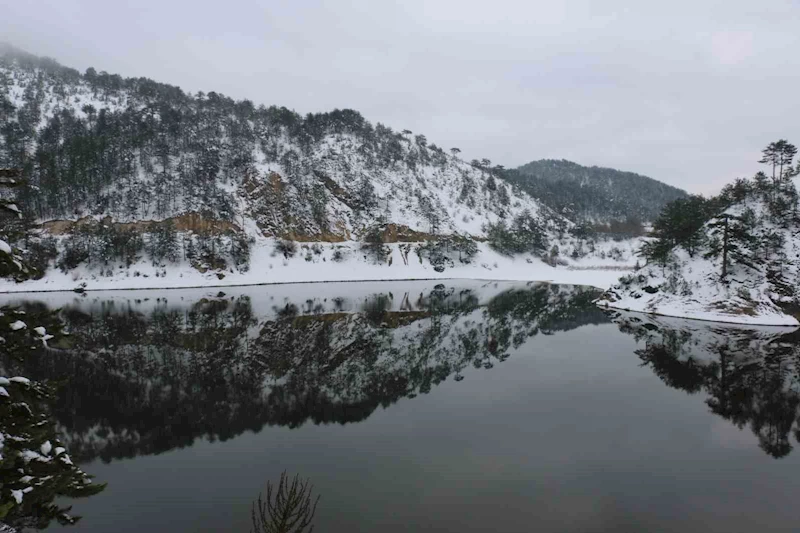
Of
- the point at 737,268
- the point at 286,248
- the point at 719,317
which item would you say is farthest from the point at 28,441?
the point at 286,248

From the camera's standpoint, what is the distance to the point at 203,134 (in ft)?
395

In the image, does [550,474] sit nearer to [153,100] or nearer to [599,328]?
[599,328]

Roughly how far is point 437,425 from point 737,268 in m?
46.0

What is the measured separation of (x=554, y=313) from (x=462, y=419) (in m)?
34.0

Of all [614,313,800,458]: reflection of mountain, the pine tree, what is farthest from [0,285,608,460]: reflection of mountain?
the pine tree

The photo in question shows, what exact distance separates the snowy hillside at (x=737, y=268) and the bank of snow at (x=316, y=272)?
70.8 ft

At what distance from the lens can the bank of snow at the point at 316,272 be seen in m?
71.5

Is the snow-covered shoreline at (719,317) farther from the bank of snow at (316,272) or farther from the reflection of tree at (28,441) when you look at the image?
the reflection of tree at (28,441)

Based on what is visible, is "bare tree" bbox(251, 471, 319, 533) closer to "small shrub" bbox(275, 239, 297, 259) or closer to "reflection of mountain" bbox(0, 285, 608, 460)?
"reflection of mountain" bbox(0, 285, 608, 460)

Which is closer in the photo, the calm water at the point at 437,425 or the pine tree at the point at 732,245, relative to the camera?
the calm water at the point at 437,425

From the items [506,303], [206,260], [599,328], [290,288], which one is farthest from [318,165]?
[599,328]

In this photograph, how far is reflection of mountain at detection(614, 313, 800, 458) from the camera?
19.8 metres

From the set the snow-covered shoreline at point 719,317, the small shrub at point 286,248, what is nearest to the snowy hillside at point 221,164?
the small shrub at point 286,248

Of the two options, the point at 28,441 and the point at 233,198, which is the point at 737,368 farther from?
the point at 233,198
